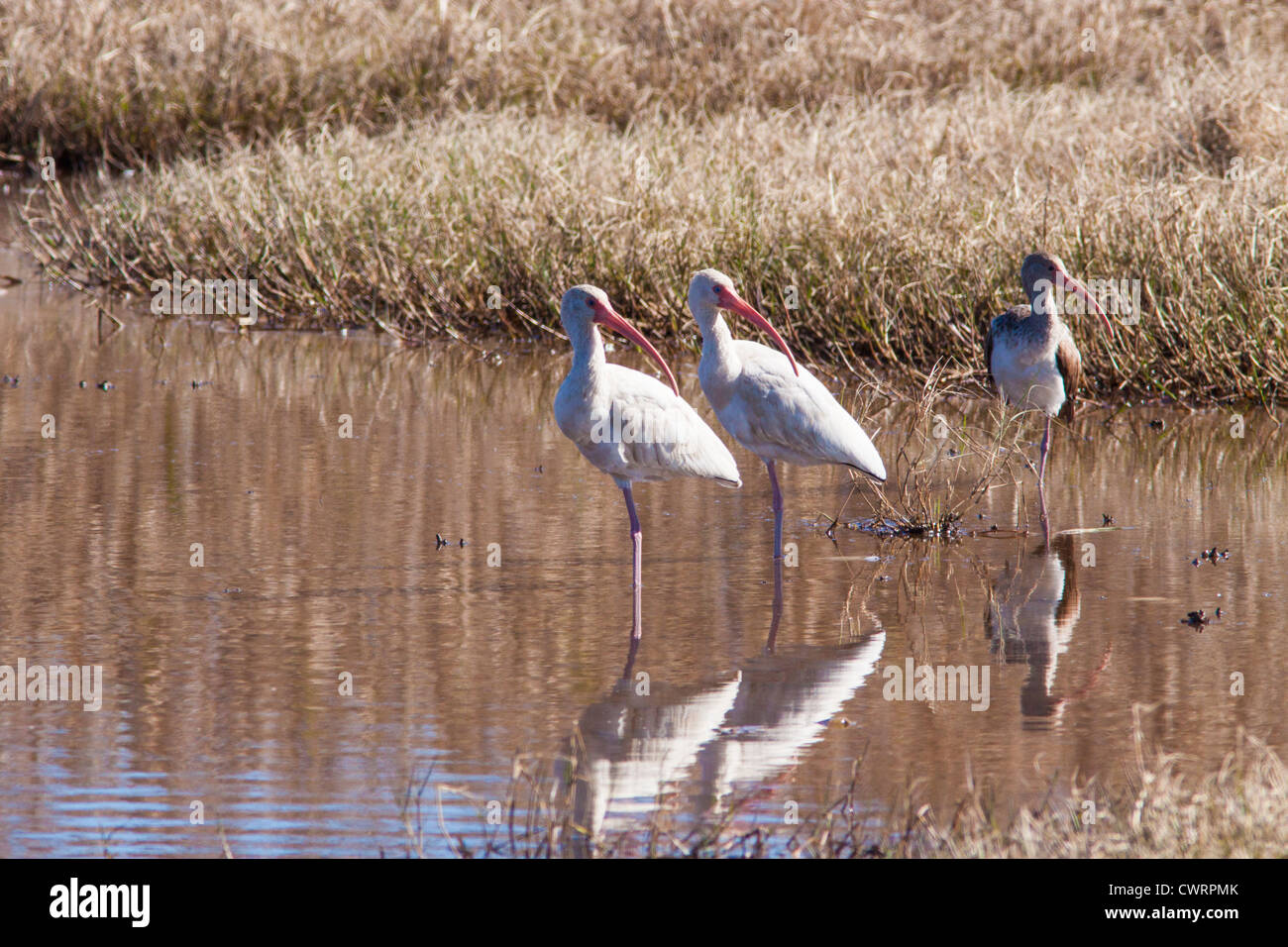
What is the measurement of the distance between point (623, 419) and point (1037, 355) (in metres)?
2.54

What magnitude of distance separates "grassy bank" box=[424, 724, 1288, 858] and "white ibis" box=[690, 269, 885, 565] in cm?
274

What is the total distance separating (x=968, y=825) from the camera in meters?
4.58

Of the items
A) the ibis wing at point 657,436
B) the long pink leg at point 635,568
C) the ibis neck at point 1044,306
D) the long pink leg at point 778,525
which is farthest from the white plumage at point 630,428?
the ibis neck at point 1044,306

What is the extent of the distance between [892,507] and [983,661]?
6.41 ft

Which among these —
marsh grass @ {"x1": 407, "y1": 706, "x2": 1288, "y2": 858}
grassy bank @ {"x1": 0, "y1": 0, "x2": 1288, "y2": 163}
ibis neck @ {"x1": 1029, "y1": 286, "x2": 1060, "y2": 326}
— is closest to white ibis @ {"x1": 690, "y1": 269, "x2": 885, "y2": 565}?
ibis neck @ {"x1": 1029, "y1": 286, "x2": 1060, "y2": 326}

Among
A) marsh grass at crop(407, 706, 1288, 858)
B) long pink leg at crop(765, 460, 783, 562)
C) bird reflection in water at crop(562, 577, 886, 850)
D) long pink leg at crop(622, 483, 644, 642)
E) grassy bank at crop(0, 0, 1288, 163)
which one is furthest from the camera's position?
grassy bank at crop(0, 0, 1288, 163)

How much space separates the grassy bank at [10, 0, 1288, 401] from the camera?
1105 centimetres

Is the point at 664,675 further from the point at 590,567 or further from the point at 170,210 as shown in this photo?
the point at 170,210

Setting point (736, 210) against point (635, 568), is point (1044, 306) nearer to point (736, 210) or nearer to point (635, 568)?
point (635, 568)

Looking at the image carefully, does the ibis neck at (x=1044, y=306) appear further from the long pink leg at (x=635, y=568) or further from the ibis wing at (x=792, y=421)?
the long pink leg at (x=635, y=568)

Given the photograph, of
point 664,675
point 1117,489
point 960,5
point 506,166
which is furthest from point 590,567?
point 960,5

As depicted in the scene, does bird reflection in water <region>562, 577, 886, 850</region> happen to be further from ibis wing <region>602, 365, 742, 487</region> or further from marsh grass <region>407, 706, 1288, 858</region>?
ibis wing <region>602, 365, 742, 487</region>

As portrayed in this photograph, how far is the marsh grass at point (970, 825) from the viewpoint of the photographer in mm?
4184

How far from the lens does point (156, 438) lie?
958cm
